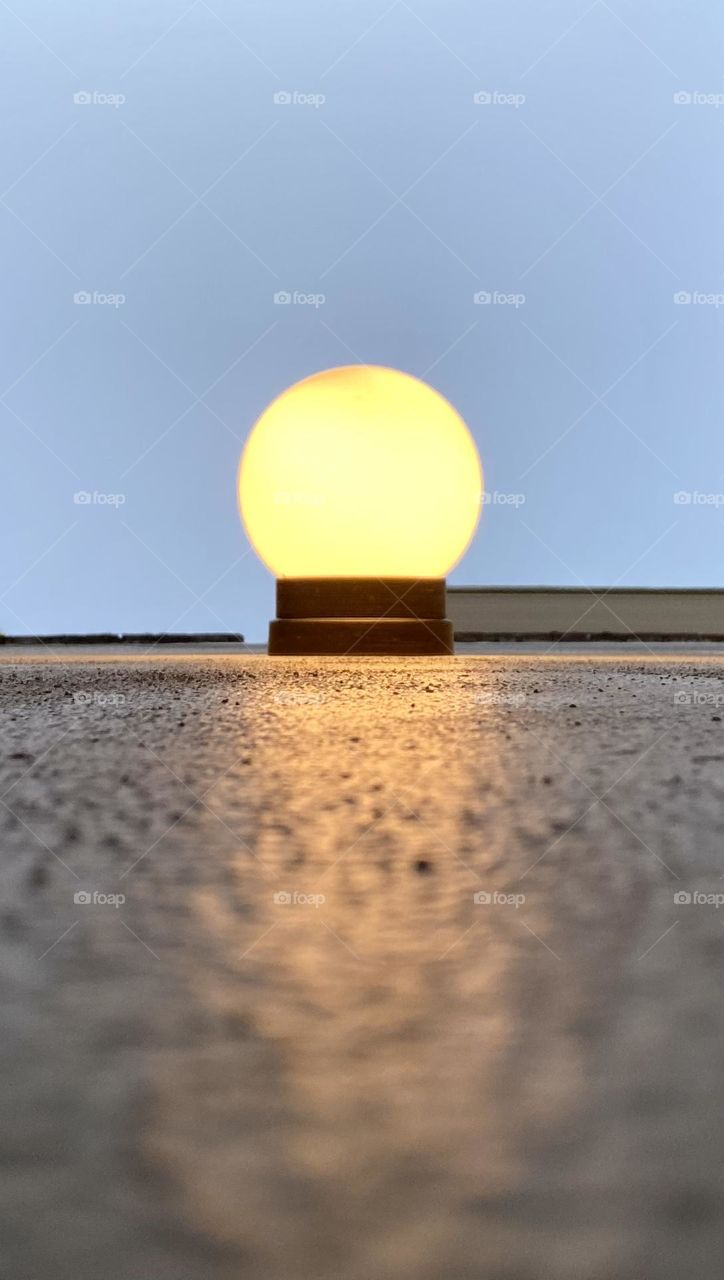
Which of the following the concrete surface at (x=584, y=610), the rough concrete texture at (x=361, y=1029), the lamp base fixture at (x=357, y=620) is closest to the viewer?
the rough concrete texture at (x=361, y=1029)

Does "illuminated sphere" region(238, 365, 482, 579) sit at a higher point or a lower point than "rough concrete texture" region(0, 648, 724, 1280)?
higher

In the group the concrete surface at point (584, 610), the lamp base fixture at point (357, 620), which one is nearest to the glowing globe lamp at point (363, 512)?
the lamp base fixture at point (357, 620)

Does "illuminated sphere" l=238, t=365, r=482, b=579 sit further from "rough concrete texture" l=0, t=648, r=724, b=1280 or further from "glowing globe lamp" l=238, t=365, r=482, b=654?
"rough concrete texture" l=0, t=648, r=724, b=1280

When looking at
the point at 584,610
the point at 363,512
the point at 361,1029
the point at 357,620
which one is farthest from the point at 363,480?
the point at 584,610

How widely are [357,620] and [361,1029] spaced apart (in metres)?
3.85

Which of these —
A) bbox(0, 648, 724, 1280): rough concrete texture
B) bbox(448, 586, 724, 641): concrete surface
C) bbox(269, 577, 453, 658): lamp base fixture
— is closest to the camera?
bbox(0, 648, 724, 1280): rough concrete texture

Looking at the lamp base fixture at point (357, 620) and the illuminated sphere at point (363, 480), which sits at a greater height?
the illuminated sphere at point (363, 480)

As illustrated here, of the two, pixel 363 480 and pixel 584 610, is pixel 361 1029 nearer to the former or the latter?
pixel 363 480

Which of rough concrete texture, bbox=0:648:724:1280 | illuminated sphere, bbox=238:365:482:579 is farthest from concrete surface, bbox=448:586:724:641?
rough concrete texture, bbox=0:648:724:1280

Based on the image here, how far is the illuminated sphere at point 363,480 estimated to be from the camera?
14.4ft

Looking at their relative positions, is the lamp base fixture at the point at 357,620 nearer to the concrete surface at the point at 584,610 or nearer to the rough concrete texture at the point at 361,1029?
the rough concrete texture at the point at 361,1029

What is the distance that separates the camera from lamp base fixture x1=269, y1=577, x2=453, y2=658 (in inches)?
170

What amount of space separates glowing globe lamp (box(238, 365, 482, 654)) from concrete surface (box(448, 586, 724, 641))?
466 cm

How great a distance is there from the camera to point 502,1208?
32 centimetres
